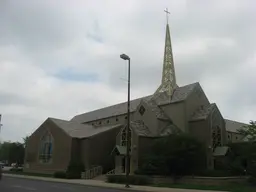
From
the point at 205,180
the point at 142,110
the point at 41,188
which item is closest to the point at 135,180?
the point at 205,180

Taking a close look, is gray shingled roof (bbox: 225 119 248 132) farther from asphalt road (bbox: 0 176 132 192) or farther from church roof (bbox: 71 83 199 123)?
asphalt road (bbox: 0 176 132 192)

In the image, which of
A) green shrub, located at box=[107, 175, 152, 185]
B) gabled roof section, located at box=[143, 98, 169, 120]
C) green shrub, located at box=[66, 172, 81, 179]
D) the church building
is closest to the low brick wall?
green shrub, located at box=[107, 175, 152, 185]

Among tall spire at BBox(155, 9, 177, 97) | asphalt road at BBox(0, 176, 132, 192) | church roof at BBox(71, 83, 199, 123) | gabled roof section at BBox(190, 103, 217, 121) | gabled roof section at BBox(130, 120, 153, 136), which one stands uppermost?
tall spire at BBox(155, 9, 177, 97)

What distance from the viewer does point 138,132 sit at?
4816 cm

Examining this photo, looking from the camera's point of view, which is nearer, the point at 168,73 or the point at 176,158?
the point at 176,158

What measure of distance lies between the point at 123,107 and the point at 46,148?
53.7ft

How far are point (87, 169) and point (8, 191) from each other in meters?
30.9

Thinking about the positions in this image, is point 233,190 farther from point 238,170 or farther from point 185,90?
point 185,90

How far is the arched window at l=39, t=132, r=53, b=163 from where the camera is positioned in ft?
197

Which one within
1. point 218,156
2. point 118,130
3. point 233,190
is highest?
point 118,130

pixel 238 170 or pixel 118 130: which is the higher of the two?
pixel 118 130

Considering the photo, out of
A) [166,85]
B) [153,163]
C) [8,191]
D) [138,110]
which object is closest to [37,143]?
[138,110]

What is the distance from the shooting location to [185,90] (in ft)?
175

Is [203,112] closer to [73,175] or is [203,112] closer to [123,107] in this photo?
[73,175]
